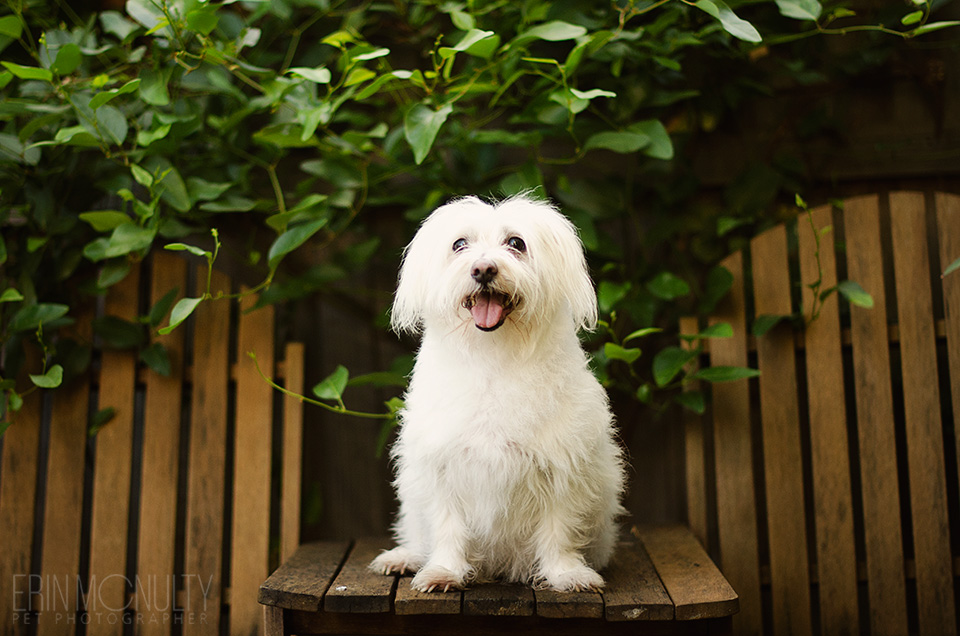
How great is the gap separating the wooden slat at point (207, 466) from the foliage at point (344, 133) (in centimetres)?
16

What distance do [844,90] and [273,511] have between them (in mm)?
3074

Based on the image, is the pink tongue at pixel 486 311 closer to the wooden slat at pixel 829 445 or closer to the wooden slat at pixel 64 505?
the wooden slat at pixel 829 445

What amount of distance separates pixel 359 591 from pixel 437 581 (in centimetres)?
22

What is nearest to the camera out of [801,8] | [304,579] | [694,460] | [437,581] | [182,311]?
[437,581]

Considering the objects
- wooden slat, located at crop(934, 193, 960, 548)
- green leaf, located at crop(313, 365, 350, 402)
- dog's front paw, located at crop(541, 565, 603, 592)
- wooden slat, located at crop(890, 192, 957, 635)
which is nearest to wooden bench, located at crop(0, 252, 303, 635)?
green leaf, located at crop(313, 365, 350, 402)

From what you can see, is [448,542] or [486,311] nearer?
[486,311]

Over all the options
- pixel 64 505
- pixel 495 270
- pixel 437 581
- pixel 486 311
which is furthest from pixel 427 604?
pixel 64 505

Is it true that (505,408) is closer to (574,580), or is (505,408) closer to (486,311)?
(486,311)

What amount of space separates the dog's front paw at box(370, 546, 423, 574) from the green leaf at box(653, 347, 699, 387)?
38.8 inches

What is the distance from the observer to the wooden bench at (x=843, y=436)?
7.93ft

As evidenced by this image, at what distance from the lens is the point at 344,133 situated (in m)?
2.67

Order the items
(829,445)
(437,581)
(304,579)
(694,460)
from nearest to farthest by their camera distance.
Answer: (437,581)
(304,579)
(829,445)
(694,460)

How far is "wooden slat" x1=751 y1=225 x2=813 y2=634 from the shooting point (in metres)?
2.44

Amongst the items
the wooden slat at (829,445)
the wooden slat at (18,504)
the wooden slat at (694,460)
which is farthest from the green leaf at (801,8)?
the wooden slat at (18,504)
